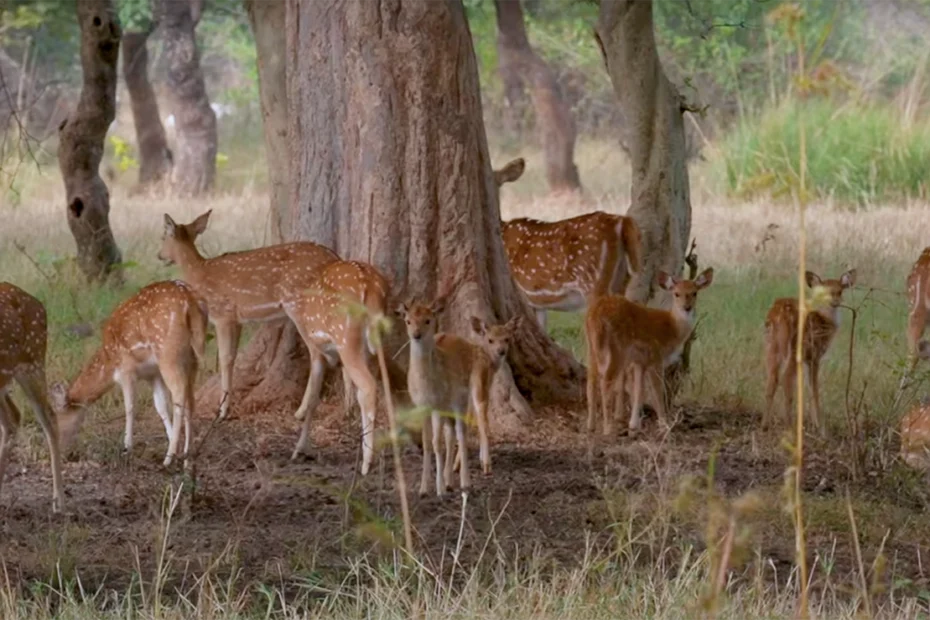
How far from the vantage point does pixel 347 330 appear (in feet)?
28.9

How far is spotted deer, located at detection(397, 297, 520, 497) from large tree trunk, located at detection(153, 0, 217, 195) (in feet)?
65.5

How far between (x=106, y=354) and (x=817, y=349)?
352 cm

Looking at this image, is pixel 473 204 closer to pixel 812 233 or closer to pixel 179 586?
pixel 179 586

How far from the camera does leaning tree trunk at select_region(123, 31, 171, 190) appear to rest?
92.3 ft

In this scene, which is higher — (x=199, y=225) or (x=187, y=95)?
(x=187, y=95)

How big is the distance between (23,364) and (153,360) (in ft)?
3.73

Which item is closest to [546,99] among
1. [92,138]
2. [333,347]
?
[92,138]

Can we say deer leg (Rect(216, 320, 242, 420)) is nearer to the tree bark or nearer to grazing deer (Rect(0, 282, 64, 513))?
grazing deer (Rect(0, 282, 64, 513))

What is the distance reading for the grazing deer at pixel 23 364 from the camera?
7.84 metres

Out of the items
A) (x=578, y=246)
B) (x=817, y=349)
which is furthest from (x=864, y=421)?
(x=578, y=246)

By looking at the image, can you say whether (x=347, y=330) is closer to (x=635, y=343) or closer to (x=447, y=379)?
(x=447, y=379)

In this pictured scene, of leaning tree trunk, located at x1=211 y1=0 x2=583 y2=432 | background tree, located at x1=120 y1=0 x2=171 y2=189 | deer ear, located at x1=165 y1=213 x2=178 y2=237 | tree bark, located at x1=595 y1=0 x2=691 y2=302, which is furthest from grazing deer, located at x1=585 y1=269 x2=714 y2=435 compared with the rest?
background tree, located at x1=120 y1=0 x2=171 y2=189

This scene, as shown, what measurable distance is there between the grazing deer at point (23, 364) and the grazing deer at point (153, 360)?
0.72 meters

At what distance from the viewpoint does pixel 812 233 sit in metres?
17.4
